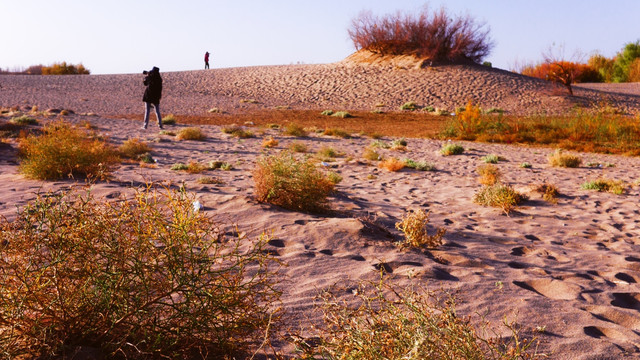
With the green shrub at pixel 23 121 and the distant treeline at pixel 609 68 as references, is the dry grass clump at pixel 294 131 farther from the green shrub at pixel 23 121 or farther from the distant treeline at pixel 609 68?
the distant treeline at pixel 609 68

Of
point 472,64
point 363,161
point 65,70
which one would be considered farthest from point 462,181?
point 65,70

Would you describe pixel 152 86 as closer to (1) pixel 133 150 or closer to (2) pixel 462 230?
(1) pixel 133 150

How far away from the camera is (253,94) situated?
96.7 ft

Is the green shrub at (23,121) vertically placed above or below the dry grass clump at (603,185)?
above

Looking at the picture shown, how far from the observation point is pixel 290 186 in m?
5.55

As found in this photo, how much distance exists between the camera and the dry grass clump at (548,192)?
7.05 m

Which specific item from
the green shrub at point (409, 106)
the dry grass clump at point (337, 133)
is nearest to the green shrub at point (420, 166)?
the dry grass clump at point (337, 133)

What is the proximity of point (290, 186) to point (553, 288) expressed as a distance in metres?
2.98

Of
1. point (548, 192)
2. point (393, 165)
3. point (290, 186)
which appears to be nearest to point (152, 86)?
point (393, 165)

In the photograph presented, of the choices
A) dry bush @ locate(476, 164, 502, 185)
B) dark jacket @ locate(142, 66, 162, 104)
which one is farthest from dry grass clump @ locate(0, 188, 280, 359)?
dark jacket @ locate(142, 66, 162, 104)

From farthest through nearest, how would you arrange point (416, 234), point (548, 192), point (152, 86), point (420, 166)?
point (152, 86), point (420, 166), point (548, 192), point (416, 234)

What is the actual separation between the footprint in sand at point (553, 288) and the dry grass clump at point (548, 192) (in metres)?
3.55

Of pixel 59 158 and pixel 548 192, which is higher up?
pixel 59 158

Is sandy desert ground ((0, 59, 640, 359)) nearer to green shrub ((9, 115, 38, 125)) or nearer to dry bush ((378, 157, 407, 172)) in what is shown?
dry bush ((378, 157, 407, 172))
